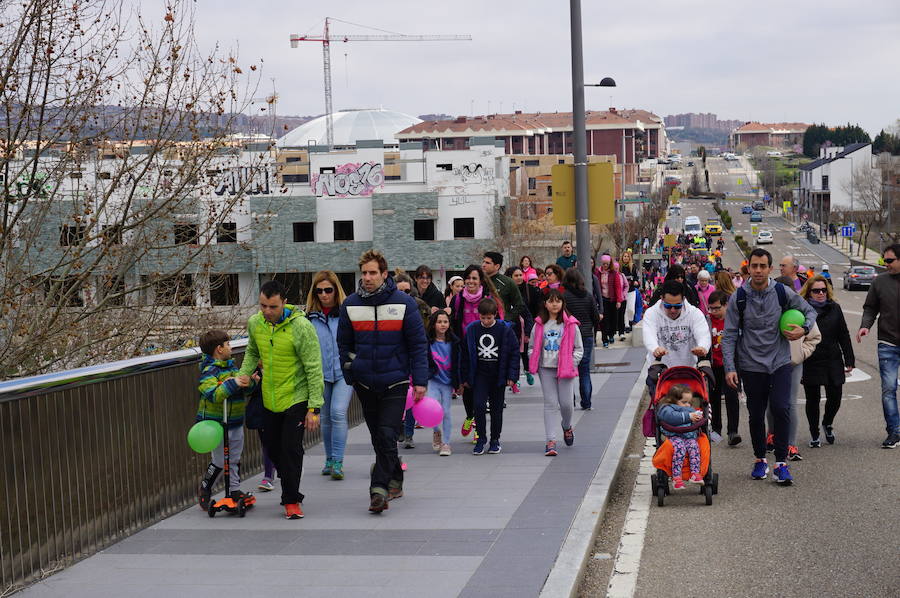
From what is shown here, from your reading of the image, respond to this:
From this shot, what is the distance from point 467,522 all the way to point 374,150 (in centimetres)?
7527

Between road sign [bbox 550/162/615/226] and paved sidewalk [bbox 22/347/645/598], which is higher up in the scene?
road sign [bbox 550/162/615/226]

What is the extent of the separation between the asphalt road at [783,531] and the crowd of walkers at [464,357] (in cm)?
37

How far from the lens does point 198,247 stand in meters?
12.8

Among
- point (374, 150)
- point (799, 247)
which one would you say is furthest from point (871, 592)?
point (799, 247)

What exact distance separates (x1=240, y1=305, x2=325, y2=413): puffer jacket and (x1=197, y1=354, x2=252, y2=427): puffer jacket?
0.48 ft

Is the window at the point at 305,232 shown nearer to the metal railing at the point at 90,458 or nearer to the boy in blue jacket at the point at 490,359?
the boy in blue jacket at the point at 490,359

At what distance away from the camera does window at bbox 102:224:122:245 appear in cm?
1105

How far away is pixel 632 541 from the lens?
7.61 metres

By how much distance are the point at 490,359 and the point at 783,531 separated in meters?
3.78

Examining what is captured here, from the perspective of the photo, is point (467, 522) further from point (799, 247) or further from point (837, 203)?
point (837, 203)

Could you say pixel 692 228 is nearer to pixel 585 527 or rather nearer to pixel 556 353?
pixel 556 353

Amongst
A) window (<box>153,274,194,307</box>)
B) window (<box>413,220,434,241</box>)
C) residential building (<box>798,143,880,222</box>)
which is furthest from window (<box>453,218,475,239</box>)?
residential building (<box>798,143,880,222</box>)

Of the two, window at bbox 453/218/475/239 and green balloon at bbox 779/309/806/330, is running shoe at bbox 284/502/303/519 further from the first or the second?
window at bbox 453/218/475/239

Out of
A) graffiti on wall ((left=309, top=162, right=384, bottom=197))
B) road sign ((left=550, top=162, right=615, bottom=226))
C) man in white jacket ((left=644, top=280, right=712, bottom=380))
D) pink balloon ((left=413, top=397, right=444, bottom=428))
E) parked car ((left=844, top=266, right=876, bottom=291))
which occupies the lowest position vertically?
parked car ((left=844, top=266, right=876, bottom=291))
